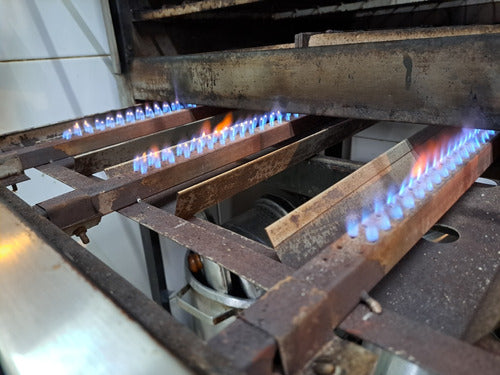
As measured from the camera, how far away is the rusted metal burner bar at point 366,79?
0.71 m

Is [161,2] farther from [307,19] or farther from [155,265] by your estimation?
[155,265]

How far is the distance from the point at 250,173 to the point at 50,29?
1.02 metres

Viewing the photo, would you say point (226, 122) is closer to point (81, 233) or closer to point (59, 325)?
point (81, 233)

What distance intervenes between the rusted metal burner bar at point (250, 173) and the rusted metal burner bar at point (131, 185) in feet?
0.23

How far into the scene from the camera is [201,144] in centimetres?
87

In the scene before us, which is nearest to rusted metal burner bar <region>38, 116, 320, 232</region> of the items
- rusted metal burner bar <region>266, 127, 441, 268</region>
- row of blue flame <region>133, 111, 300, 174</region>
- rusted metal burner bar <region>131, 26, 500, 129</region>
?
row of blue flame <region>133, 111, 300, 174</region>

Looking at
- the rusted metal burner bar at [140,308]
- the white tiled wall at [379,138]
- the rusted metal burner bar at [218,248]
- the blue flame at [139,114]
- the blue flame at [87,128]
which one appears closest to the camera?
the rusted metal burner bar at [140,308]

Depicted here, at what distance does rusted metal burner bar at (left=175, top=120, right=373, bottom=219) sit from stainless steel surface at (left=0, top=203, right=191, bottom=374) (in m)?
0.27

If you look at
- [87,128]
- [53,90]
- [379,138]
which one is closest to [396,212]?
[87,128]

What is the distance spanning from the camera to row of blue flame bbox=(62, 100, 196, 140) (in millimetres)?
1049

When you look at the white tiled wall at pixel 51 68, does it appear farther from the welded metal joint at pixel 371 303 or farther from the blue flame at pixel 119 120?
the welded metal joint at pixel 371 303

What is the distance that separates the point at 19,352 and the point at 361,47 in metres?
0.86

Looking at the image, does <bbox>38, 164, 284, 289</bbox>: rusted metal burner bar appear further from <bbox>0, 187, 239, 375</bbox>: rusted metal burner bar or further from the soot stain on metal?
the soot stain on metal

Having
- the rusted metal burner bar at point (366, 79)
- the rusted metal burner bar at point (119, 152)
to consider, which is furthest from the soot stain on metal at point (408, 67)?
the rusted metal burner bar at point (119, 152)
